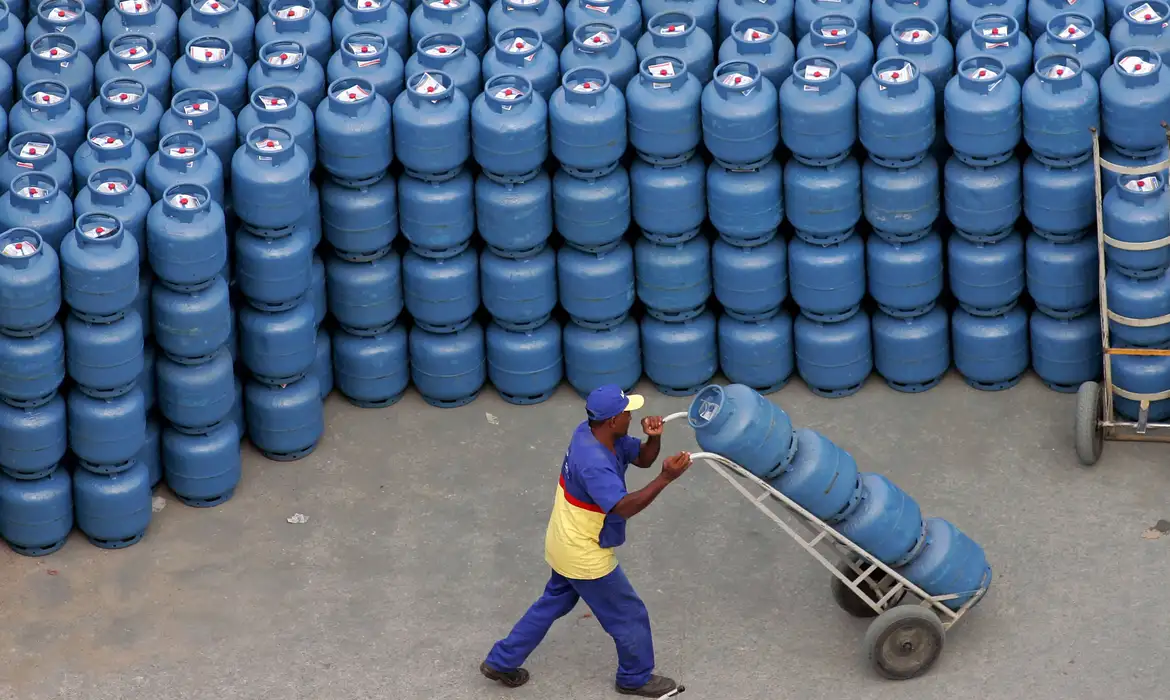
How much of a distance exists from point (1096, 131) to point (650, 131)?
7.90 feet

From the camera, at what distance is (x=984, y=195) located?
46.8 feet

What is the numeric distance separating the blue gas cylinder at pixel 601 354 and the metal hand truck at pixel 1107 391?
2.55 m

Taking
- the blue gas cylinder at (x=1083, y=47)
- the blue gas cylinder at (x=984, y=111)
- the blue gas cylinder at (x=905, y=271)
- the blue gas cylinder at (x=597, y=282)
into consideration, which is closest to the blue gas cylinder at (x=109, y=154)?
the blue gas cylinder at (x=597, y=282)

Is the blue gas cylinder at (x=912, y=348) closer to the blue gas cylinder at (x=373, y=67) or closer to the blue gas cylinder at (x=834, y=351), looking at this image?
the blue gas cylinder at (x=834, y=351)

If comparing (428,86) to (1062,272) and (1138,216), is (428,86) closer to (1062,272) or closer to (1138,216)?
(1062,272)

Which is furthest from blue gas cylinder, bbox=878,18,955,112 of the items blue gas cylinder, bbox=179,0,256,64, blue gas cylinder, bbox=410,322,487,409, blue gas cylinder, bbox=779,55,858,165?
blue gas cylinder, bbox=179,0,256,64

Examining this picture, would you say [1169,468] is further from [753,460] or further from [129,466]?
[129,466]


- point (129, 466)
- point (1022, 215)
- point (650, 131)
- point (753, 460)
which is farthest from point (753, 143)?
point (129, 466)

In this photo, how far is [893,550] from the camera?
12328 mm

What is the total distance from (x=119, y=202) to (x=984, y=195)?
4672 mm

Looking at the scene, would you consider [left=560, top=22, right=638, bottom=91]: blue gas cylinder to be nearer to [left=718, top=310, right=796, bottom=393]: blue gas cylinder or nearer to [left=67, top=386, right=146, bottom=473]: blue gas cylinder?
[left=718, top=310, right=796, bottom=393]: blue gas cylinder

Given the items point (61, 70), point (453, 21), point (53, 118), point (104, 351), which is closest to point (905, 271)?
point (453, 21)

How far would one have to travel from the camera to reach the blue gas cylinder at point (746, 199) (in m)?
14.3

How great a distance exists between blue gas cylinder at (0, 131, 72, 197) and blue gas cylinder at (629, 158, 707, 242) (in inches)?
120
